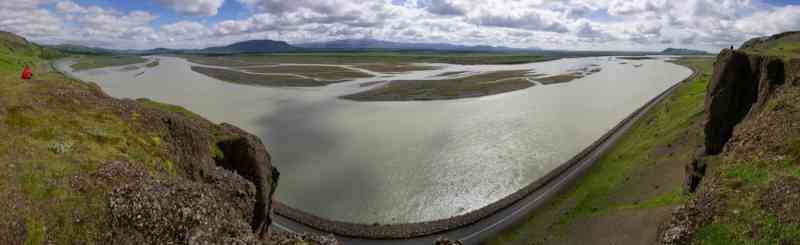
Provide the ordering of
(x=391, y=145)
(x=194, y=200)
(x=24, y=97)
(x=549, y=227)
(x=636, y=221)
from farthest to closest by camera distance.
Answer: (x=391, y=145)
(x=549, y=227)
(x=636, y=221)
(x=24, y=97)
(x=194, y=200)

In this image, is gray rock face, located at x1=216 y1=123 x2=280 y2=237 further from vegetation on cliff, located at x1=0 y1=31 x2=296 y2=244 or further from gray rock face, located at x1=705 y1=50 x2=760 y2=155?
gray rock face, located at x1=705 y1=50 x2=760 y2=155

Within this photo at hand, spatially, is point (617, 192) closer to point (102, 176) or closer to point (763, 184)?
point (763, 184)

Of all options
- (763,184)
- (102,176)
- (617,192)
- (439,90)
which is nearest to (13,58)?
(439,90)

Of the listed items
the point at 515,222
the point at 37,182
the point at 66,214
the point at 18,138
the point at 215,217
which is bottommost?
the point at 515,222

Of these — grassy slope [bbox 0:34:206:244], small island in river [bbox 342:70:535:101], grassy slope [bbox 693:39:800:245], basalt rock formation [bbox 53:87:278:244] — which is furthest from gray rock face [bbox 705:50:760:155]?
small island in river [bbox 342:70:535:101]

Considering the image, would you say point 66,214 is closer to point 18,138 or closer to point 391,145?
point 18,138

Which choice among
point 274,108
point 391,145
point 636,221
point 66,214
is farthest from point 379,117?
point 66,214
